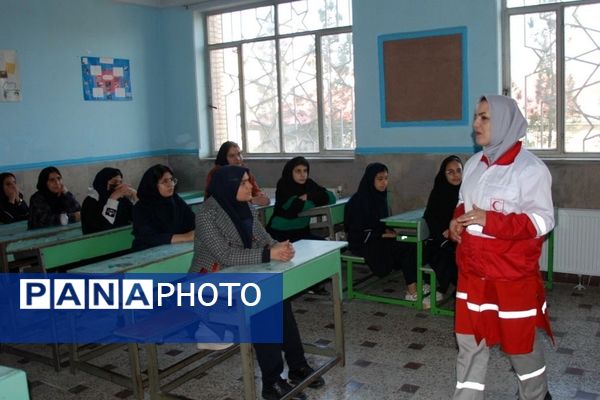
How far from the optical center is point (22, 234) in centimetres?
450

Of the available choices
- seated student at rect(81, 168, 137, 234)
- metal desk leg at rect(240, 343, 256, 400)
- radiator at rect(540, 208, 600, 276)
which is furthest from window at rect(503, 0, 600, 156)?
metal desk leg at rect(240, 343, 256, 400)

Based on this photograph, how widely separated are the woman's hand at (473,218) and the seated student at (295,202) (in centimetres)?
284

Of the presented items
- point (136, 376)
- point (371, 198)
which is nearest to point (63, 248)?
point (136, 376)

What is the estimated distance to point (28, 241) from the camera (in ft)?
13.4

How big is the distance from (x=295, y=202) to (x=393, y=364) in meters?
1.98

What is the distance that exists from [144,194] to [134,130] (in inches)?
124

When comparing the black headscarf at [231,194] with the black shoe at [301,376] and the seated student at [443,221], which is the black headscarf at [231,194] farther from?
the seated student at [443,221]

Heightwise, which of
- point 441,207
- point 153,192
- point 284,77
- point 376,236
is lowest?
point 376,236

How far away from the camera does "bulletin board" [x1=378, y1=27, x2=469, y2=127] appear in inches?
209

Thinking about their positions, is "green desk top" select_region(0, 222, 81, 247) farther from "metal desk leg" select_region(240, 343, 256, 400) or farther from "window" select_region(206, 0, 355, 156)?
"window" select_region(206, 0, 355, 156)

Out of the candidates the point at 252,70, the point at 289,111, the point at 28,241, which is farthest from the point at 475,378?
the point at 252,70

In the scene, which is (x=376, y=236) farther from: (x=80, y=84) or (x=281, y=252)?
(x=80, y=84)

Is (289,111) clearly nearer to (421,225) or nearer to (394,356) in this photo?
(421,225)

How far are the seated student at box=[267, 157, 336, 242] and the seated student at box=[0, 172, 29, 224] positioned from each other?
7.38ft
